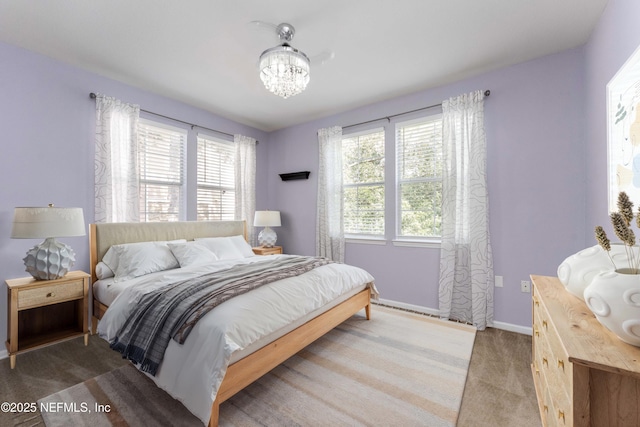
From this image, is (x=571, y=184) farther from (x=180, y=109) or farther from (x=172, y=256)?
(x=180, y=109)

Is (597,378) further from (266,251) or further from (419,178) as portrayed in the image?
(266,251)

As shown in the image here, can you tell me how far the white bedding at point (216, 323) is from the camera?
1.37 m

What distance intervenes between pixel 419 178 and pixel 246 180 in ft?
8.54

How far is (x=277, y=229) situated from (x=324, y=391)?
319 cm

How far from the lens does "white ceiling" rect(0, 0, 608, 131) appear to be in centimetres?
196

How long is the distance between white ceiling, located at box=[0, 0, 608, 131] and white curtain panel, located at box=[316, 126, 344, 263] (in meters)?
0.95

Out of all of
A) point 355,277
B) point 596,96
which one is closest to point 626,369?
point 355,277

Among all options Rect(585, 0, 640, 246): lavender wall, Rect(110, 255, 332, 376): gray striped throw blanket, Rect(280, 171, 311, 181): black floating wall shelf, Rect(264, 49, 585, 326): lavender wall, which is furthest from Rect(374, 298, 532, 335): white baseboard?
Rect(280, 171, 311, 181): black floating wall shelf

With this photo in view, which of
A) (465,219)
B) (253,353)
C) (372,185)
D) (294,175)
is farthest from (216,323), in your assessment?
(294,175)

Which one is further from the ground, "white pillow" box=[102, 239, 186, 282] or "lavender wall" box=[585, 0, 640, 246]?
"lavender wall" box=[585, 0, 640, 246]

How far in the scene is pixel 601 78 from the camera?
2043mm

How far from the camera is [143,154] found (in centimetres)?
324

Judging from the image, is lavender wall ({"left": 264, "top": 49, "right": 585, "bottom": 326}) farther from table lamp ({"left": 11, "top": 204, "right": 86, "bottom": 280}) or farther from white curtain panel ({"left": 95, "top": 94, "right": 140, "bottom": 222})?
table lamp ({"left": 11, "top": 204, "right": 86, "bottom": 280})

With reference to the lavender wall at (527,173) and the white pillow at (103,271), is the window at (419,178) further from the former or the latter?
the white pillow at (103,271)
